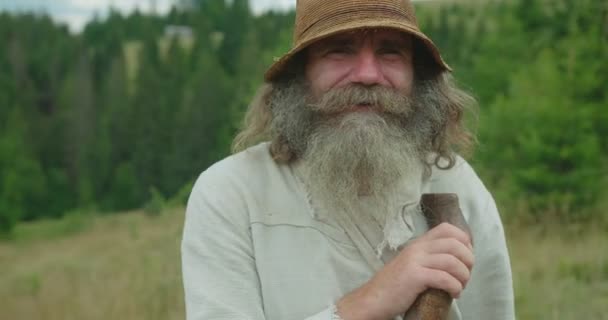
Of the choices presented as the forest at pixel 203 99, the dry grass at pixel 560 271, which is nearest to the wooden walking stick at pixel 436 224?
the forest at pixel 203 99

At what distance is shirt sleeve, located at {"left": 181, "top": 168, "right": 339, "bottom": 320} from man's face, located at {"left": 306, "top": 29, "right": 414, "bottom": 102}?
0.44m

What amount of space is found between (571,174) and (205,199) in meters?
8.74

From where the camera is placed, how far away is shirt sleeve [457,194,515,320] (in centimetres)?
227

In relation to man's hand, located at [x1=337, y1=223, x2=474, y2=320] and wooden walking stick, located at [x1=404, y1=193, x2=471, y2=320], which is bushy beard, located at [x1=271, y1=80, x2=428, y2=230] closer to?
wooden walking stick, located at [x1=404, y1=193, x2=471, y2=320]

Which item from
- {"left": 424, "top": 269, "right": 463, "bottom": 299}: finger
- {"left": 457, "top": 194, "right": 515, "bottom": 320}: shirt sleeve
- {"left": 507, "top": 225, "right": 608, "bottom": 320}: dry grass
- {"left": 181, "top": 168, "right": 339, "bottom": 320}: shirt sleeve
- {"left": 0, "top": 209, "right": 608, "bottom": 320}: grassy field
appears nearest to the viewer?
{"left": 424, "top": 269, "right": 463, "bottom": 299}: finger

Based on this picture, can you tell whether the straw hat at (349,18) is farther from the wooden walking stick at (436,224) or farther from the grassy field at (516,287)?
the grassy field at (516,287)

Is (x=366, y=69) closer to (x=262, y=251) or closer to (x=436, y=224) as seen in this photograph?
(x=436, y=224)

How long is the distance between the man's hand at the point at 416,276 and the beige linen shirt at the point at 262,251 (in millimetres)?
101

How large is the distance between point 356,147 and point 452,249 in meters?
0.48

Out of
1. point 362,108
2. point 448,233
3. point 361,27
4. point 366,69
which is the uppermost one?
point 361,27

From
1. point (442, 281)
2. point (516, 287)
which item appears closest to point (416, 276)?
point (442, 281)

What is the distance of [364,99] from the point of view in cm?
211

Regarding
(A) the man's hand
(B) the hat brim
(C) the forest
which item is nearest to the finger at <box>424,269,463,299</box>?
(A) the man's hand

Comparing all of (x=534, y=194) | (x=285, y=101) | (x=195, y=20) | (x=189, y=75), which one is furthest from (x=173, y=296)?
(x=195, y=20)
